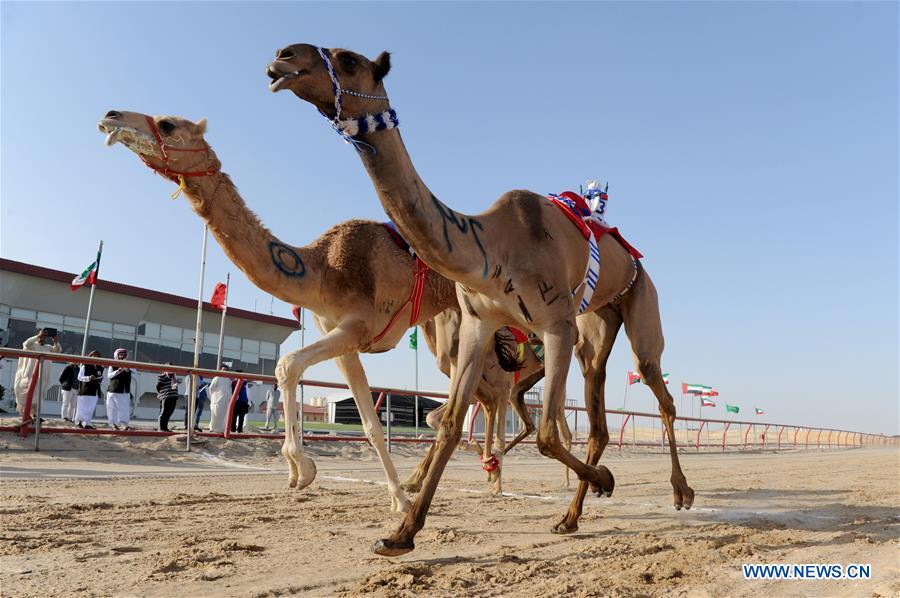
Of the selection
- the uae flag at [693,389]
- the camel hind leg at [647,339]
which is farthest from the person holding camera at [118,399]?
the uae flag at [693,389]

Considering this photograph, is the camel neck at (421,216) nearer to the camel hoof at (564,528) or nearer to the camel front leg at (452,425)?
the camel front leg at (452,425)

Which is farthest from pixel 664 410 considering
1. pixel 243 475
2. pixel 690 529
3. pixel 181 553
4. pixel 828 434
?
pixel 828 434

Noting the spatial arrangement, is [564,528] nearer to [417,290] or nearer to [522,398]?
[417,290]

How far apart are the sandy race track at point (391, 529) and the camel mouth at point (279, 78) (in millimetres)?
2567

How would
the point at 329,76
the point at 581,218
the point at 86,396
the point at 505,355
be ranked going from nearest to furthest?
1. the point at 329,76
2. the point at 581,218
3. the point at 505,355
4. the point at 86,396

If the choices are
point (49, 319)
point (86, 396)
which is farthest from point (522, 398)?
point (49, 319)

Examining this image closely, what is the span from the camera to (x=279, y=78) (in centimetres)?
379

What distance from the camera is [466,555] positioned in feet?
14.3

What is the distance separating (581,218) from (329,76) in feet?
8.89

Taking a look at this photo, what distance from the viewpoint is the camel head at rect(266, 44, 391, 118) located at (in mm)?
3811

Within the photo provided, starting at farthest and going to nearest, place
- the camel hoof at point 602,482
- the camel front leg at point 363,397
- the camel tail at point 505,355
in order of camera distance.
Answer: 1. the camel tail at point 505,355
2. the camel front leg at point 363,397
3. the camel hoof at point 602,482

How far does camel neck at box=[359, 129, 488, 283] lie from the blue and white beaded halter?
4 centimetres

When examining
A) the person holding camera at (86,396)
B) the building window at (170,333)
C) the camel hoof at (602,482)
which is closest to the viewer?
the camel hoof at (602,482)

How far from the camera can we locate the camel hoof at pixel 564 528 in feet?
17.4
